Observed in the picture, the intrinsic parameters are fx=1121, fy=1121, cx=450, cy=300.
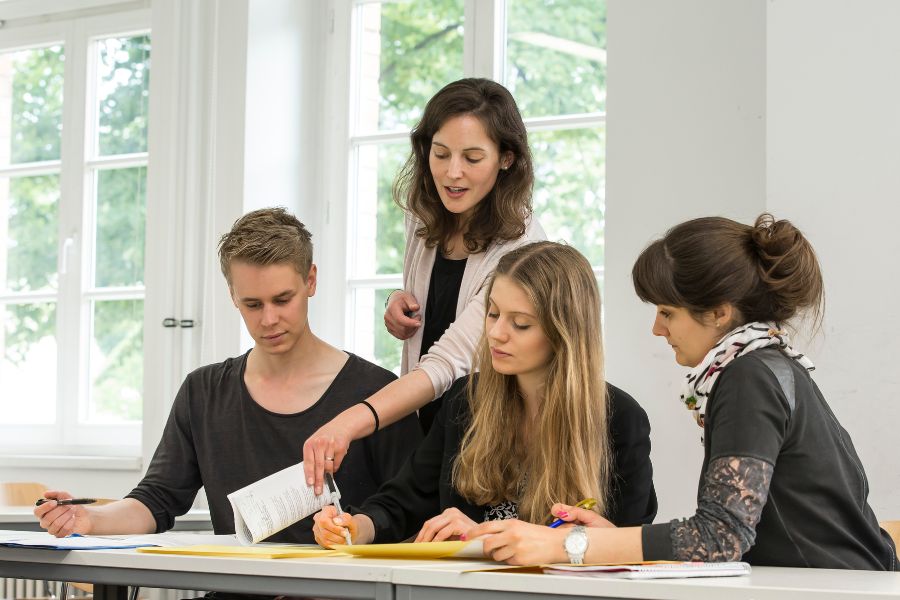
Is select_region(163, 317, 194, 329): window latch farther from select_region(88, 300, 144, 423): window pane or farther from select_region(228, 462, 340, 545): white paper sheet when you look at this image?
select_region(228, 462, 340, 545): white paper sheet

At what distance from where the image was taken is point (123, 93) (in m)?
4.80

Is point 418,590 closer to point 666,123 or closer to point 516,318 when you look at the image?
point 516,318

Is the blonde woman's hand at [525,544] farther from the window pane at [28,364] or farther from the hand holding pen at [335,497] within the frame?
the window pane at [28,364]

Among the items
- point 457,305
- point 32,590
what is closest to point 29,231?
point 32,590

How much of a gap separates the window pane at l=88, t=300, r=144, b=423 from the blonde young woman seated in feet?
9.38

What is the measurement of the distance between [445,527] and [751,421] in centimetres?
53

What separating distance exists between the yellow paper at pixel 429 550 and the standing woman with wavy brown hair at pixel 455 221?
2.05ft

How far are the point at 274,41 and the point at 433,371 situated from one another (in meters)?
2.36

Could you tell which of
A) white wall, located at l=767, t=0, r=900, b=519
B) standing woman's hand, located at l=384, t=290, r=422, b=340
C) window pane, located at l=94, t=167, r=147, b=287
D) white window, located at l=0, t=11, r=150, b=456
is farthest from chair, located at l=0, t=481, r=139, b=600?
white wall, located at l=767, t=0, r=900, b=519

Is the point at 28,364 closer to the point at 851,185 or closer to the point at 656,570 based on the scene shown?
the point at 851,185

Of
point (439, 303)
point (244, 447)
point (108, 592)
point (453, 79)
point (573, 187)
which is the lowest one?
point (108, 592)

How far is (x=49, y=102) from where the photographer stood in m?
5.03

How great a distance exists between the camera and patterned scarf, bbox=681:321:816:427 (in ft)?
5.55

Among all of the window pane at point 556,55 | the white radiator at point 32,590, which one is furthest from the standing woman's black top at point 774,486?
the white radiator at point 32,590
